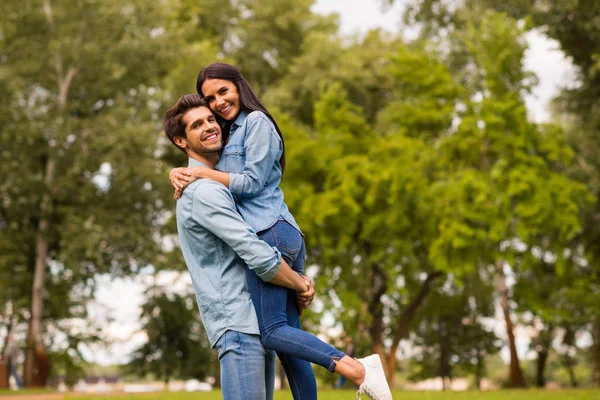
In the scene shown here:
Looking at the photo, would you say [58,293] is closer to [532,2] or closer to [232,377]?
[532,2]

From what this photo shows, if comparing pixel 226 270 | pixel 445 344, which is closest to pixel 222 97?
pixel 226 270

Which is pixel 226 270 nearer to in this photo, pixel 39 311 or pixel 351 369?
pixel 351 369

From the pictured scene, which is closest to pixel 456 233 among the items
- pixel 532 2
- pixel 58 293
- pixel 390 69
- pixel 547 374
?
pixel 390 69

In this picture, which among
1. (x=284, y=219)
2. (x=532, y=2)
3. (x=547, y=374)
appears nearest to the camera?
(x=284, y=219)

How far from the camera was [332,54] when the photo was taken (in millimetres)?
29203

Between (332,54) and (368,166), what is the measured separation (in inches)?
310

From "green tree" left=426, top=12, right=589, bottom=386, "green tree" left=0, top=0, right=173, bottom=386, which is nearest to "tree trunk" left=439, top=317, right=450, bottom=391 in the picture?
"green tree" left=426, top=12, right=589, bottom=386

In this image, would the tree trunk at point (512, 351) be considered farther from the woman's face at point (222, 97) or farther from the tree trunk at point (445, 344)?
the woman's face at point (222, 97)

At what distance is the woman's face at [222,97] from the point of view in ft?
14.4

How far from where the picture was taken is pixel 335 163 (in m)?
23.2

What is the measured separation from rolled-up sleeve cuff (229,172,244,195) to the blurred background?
16.3 meters

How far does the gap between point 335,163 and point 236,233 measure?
1936 centimetres

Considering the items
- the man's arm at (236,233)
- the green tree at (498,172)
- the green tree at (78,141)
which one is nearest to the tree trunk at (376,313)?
the green tree at (498,172)

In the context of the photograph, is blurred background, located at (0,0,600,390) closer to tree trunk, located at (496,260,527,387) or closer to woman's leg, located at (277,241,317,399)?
tree trunk, located at (496,260,527,387)
